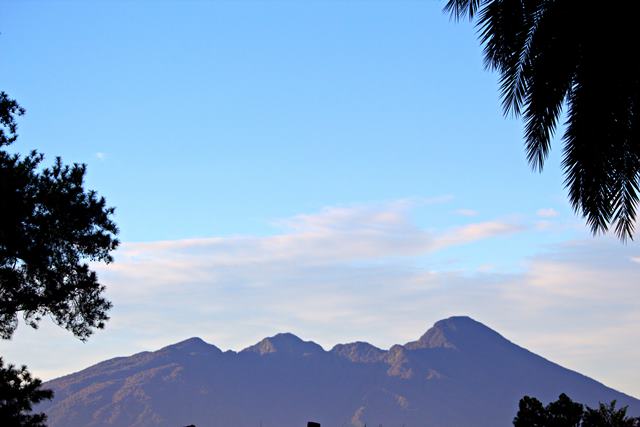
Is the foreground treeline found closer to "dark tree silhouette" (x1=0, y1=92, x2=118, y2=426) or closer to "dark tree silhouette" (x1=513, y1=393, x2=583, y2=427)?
"dark tree silhouette" (x1=513, y1=393, x2=583, y2=427)

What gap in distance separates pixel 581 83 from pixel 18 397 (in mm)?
16839

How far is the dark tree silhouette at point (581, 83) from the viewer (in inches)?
587

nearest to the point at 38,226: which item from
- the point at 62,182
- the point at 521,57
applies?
the point at 62,182

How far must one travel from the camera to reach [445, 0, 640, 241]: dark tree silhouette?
14.9 meters

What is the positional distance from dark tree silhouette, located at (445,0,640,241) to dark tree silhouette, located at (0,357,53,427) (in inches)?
584

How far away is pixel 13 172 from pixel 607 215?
18.7 meters

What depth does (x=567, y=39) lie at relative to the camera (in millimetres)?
15352

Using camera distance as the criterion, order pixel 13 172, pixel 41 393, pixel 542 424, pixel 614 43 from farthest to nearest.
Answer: pixel 542 424, pixel 13 172, pixel 41 393, pixel 614 43


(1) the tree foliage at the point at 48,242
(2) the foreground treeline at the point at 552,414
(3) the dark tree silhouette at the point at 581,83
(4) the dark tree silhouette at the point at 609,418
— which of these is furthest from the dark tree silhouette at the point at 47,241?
(2) the foreground treeline at the point at 552,414

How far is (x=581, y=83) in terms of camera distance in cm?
1560

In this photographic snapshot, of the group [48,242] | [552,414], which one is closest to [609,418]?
[552,414]

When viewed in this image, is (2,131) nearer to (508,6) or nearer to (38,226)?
(38,226)

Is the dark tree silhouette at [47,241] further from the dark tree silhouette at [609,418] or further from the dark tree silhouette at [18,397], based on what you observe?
the dark tree silhouette at [609,418]

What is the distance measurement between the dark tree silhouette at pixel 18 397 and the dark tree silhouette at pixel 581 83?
584 inches
